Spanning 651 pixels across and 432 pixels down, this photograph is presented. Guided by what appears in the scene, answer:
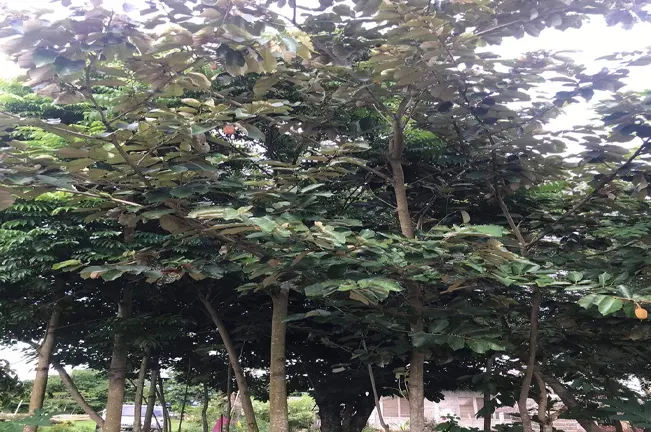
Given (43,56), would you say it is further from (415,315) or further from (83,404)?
(83,404)

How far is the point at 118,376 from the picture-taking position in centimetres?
504

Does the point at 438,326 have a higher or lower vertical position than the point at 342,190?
lower

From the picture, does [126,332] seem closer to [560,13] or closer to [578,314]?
[578,314]

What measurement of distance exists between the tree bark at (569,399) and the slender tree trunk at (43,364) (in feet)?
15.6

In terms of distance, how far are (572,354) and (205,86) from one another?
371 centimetres

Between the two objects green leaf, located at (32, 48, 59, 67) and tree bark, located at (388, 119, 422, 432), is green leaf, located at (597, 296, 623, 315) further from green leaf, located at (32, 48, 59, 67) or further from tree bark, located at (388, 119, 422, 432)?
green leaf, located at (32, 48, 59, 67)

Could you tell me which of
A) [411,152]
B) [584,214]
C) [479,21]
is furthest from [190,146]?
[584,214]

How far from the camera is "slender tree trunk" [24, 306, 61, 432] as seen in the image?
4910mm

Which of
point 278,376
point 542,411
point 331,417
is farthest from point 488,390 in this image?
point 331,417

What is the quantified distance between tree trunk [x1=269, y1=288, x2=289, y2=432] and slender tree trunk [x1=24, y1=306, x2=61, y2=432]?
2.43m

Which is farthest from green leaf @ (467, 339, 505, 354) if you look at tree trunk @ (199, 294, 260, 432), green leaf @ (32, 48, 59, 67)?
green leaf @ (32, 48, 59, 67)

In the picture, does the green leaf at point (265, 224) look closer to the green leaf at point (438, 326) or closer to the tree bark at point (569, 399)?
the green leaf at point (438, 326)

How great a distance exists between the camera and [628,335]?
3512 millimetres

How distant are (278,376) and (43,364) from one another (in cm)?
269
